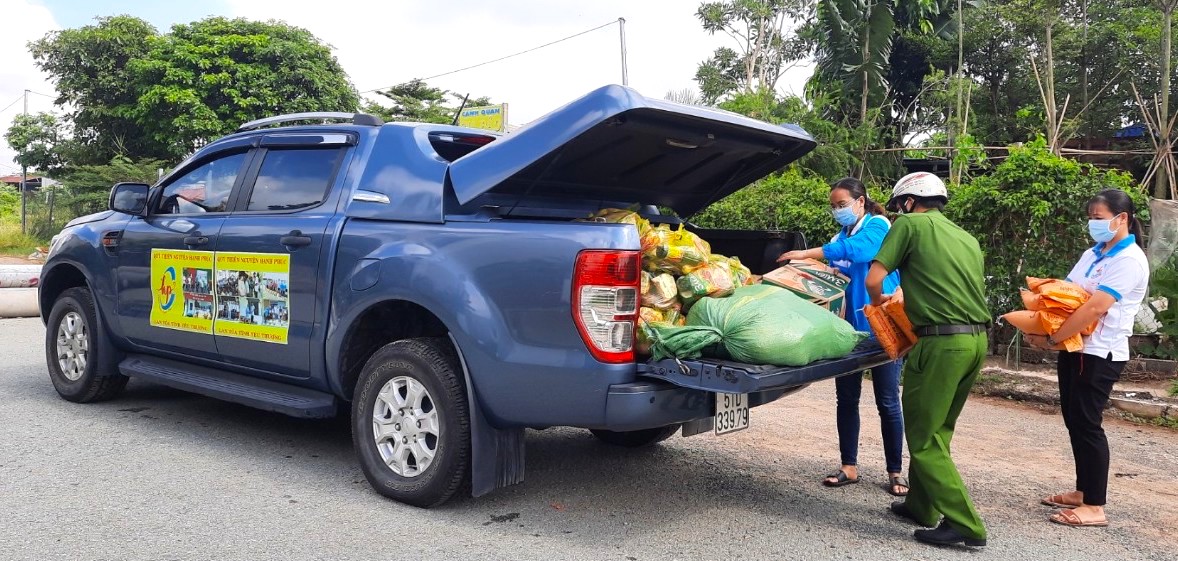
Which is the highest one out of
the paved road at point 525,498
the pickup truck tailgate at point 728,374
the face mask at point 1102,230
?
the face mask at point 1102,230

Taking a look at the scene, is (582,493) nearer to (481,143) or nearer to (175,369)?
(481,143)

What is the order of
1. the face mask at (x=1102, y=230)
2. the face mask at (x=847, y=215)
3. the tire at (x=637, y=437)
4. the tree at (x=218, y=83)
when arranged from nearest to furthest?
1. the face mask at (x=1102, y=230)
2. the face mask at (x=847, y=215)
3. the tire at (x=637, y=437)
4. the tree at (x=218, y=83)

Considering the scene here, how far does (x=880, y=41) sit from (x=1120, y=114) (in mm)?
8908

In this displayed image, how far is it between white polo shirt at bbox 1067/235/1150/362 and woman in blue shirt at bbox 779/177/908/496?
0.95 metres

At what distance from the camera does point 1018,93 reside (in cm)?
2464

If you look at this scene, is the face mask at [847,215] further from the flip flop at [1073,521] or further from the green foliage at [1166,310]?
the green foliage at [1166,310]

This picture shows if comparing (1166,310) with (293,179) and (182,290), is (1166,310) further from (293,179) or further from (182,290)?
(182,290)

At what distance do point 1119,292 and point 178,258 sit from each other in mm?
5036

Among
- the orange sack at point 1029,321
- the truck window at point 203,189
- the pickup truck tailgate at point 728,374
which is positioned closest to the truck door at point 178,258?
the truck window at point 203,189

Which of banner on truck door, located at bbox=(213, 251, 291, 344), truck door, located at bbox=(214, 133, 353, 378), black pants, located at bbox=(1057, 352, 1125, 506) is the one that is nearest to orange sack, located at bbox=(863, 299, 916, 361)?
black pants, located at bbox=(1057, 352, 1125, 506)

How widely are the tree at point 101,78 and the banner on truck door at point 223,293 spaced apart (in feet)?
90.1

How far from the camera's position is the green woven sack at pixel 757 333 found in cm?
359

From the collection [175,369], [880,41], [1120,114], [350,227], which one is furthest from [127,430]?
[1120,114]

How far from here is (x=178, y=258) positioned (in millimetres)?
5289
